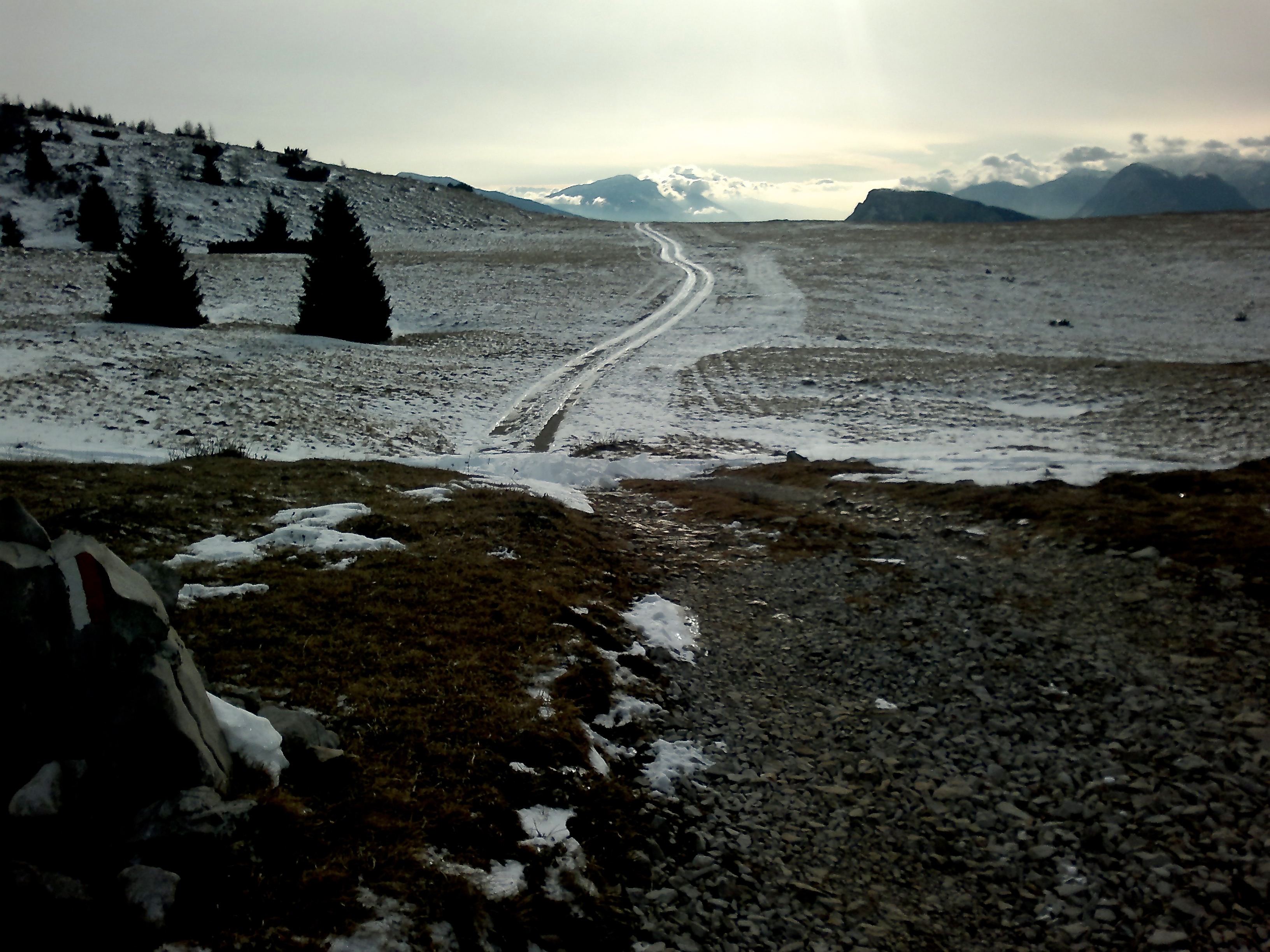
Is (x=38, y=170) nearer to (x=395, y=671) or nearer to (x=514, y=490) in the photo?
(x=514, y=490)

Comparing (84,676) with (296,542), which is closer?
(84,676)

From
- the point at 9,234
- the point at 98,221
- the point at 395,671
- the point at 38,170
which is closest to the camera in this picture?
the point at 395,671

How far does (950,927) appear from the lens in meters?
4.80

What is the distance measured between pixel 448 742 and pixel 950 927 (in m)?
3.69

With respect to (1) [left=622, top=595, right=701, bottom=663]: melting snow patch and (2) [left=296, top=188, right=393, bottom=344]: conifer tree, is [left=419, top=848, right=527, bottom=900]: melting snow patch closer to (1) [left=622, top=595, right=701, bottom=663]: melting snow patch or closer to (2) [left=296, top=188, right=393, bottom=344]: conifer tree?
(1) [left=622, top=595, right=701, bottom=663]: melting snow patch

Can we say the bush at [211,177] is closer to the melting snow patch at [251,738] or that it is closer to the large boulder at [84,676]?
the melting snow patch at [251,738]

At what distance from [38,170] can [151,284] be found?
35331mm

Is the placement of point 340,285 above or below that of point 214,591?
above

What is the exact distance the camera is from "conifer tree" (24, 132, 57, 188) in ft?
158

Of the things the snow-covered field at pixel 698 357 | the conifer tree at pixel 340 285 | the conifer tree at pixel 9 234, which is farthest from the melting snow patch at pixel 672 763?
the conifer tree at pixel 9 234

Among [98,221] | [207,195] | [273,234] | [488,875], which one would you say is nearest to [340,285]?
[98,221]

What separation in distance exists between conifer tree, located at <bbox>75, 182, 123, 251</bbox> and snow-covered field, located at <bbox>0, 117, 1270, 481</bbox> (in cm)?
151

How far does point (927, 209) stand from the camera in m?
178

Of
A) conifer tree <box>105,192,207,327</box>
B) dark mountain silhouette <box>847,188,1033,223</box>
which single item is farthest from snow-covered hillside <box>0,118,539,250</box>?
dark mountain silhouette <box>847,188,1033,223</box>
